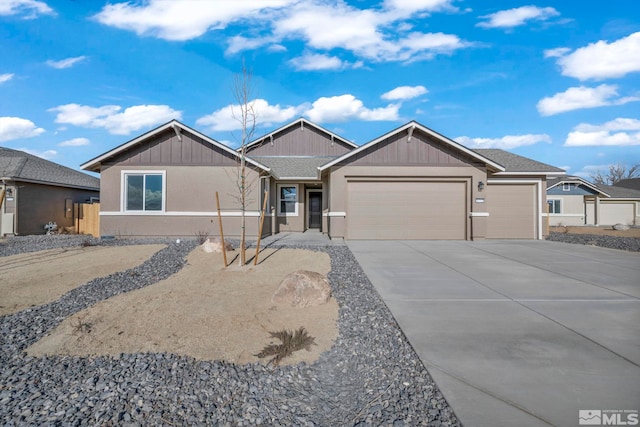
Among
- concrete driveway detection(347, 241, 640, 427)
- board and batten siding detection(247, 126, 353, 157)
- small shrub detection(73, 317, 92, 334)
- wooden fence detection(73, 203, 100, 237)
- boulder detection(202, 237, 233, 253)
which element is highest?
board and batten siding detection(247, 126, 353, 157)

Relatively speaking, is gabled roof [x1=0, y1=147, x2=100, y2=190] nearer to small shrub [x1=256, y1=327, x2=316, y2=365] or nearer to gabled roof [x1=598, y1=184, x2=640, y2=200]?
small shrub [x1=256, y1=327, x2=316, y2=365]

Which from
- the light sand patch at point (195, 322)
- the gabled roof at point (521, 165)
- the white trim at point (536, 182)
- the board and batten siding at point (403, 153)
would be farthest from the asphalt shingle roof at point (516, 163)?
the light sand patch at point (195, 322)

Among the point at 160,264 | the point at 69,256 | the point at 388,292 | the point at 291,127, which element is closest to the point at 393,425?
the point at 388,292

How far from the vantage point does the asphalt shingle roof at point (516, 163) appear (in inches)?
607

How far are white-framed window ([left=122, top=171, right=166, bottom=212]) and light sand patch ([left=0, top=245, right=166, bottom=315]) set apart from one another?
10.4ft

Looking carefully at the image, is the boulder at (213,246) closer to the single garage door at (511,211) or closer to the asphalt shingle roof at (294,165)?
the asphalt shingle roof at (294,165)

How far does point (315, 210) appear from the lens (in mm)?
19953

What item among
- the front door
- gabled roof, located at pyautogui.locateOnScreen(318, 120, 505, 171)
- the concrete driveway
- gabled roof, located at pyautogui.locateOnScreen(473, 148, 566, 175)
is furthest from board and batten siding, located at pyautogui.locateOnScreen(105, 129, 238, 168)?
gabled roof, located at pyautogui.locateOnScreen(473, 148, 566, 175)

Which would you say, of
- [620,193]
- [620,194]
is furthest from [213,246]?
[620,193]

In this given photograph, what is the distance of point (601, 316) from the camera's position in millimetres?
5168

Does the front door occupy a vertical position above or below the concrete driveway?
above

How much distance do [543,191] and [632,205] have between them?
77.4 ft

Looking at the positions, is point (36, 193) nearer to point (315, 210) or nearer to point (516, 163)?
point (315, 210)

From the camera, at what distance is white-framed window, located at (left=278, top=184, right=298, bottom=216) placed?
18500mm
